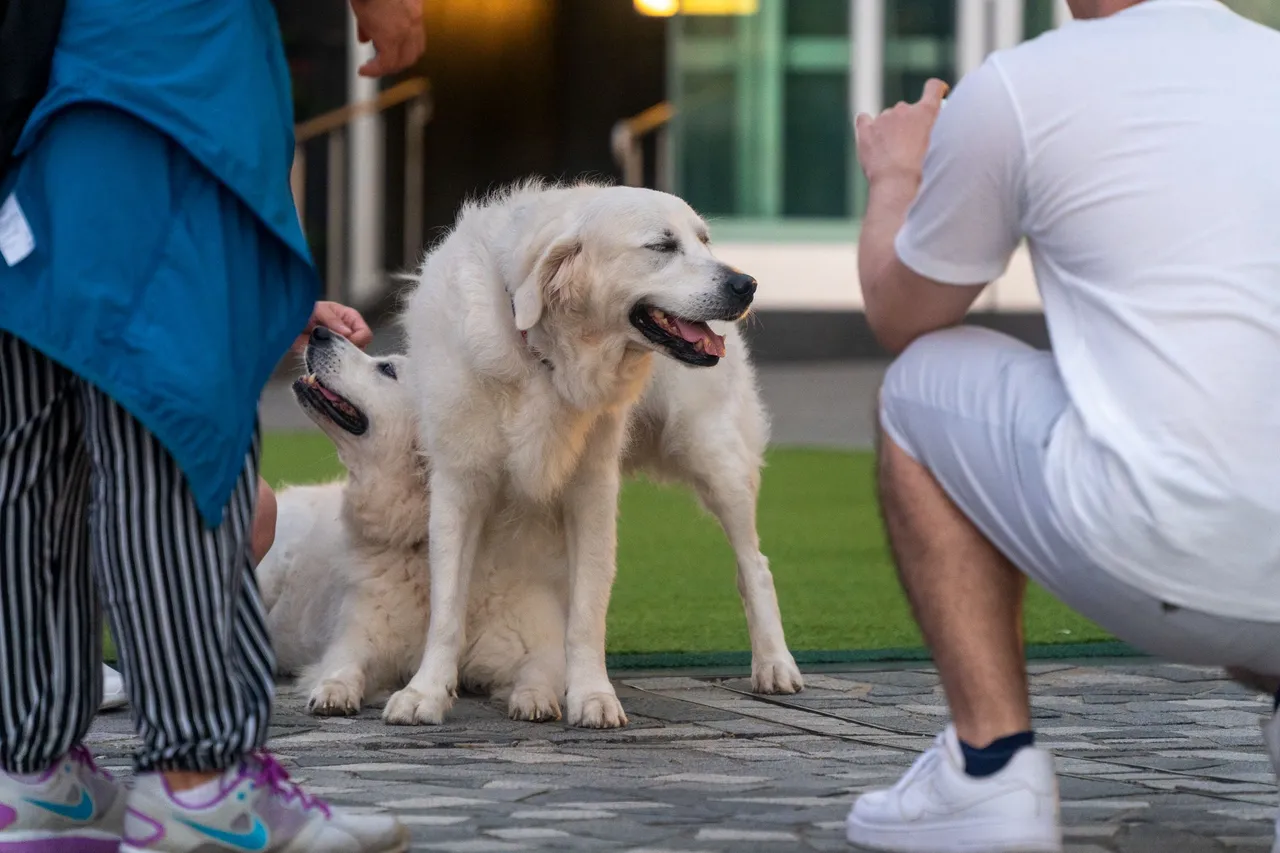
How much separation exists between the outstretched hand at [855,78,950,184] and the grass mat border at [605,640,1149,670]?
7.02ft

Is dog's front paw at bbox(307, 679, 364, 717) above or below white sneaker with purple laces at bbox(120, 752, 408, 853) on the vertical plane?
below

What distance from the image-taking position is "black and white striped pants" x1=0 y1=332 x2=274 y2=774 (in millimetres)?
2455

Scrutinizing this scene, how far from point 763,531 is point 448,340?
3101 millimetres

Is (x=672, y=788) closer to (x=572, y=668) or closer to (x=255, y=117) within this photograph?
(x=572, y=668)

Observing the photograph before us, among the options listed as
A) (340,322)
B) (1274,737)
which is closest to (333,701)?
(340,322)

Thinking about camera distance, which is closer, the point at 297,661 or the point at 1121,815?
the point at 1121,815

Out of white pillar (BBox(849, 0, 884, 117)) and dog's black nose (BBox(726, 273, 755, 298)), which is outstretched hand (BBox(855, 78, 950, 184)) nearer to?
dog's black nose (BBox(726, 273, 755, 298))

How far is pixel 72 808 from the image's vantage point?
2.66 m

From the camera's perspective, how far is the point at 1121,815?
292cm

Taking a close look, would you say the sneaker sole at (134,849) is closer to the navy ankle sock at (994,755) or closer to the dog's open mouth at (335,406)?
the navy ankle sock at (994,755)

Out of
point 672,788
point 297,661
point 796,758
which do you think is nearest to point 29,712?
point 672,788

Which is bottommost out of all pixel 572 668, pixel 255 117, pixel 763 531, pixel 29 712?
pixel 763 531

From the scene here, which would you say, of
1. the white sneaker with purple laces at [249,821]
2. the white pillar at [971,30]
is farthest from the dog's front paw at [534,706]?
the white pillar at [971,30]

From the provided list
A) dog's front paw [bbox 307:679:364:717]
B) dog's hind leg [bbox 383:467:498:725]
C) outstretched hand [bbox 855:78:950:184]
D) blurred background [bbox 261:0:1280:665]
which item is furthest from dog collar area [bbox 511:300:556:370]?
blurred background [bbox 261:0:1280:665]
